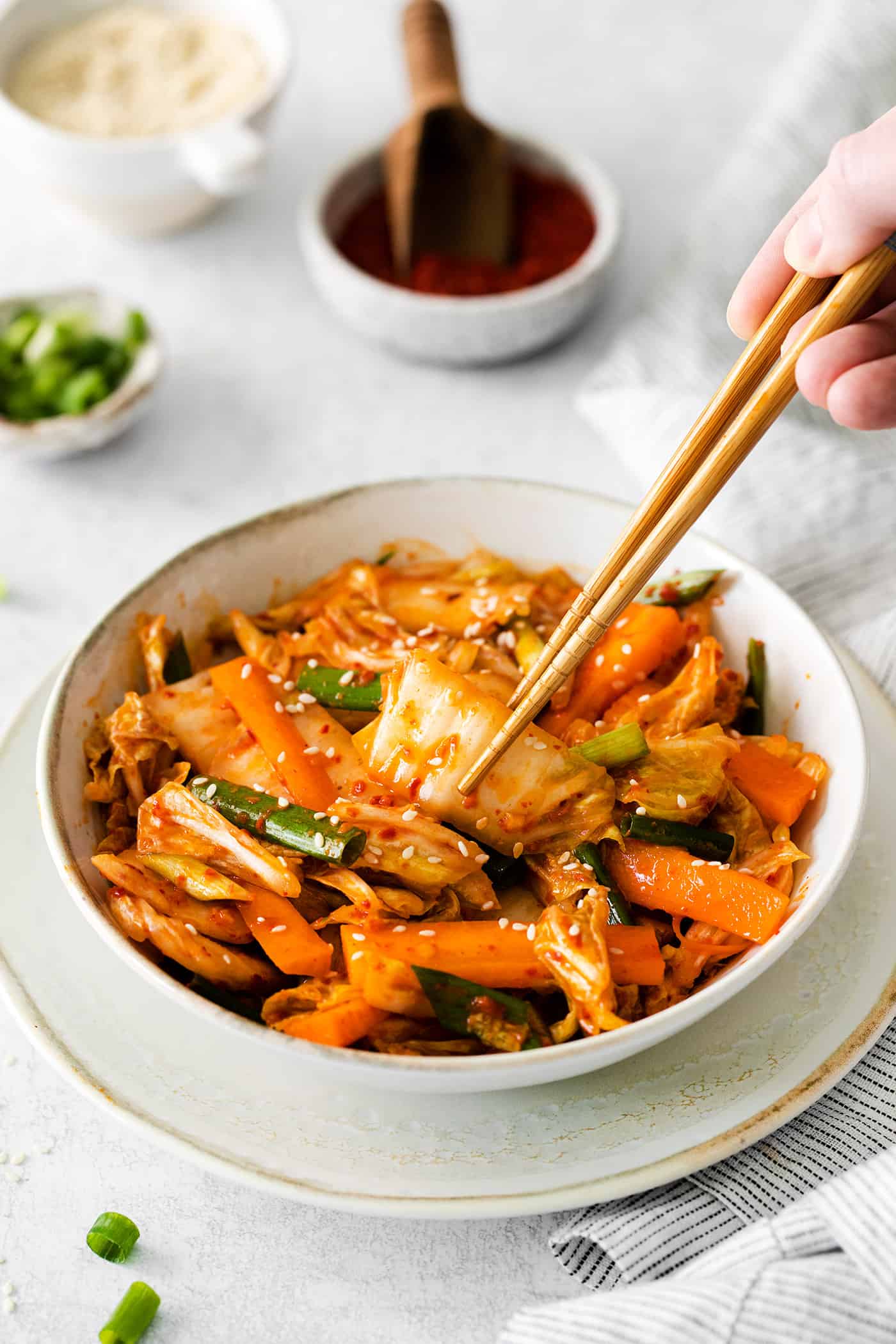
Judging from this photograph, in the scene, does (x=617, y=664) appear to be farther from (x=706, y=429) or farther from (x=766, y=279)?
(x=766, y=279)

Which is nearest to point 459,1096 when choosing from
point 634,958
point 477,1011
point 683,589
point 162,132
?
point 477,1011

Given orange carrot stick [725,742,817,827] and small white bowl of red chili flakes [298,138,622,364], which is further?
small white bowl of red chili flakes [298,138,622,364]

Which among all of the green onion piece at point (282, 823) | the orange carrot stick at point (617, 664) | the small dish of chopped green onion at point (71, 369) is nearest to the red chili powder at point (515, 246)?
the small dish of chopped green onion at point (71, 369)

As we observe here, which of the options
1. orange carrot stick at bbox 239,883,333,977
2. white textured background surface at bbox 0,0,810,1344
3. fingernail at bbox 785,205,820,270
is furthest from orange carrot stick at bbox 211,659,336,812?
fingernail at bbox 785,205,820,270

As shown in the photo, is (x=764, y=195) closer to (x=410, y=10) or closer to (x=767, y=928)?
(x=410, y=10)

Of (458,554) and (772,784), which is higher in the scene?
(772,784)

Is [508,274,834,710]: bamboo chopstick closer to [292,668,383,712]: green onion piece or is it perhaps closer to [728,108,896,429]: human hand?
[728,108,896,429]: human hand

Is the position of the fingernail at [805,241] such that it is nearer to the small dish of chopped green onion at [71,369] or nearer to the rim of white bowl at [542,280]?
the rim of white bowl at [542,280]
